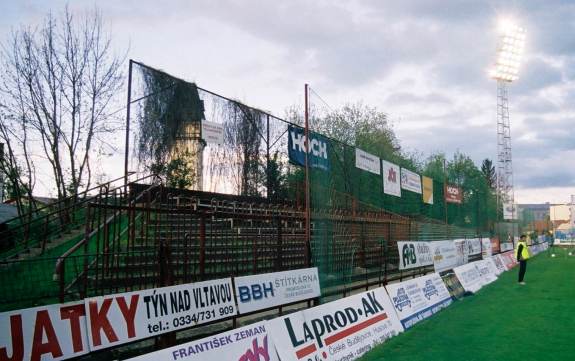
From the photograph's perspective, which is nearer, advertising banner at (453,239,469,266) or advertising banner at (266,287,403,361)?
advertising banner at (266,287,403,361)

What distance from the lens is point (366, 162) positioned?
37.8ft

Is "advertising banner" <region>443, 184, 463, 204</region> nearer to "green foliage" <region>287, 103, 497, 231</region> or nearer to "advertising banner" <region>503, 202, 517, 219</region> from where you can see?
"green foliage" <region>287, 103, 497, 231</region>

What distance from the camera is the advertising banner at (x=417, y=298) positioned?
8758 mm

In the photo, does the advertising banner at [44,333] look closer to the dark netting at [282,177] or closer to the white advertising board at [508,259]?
the dark netting at [282,177]

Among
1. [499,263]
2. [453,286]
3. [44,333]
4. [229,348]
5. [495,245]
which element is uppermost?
[44,333]

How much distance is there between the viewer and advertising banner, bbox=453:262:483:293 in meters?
13.5

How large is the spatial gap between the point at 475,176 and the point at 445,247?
64489 millimetres

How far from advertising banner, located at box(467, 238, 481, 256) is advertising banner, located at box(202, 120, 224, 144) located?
35.5ft

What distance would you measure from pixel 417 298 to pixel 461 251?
25.5 ft

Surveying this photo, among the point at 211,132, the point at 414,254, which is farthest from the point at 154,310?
the point at 211,132

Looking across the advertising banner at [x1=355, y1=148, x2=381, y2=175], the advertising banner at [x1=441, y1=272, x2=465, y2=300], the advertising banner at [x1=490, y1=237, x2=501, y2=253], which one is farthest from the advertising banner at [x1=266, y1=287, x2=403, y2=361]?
the advertising banner at [x1=490, y1=237, x2=501, y2=253]

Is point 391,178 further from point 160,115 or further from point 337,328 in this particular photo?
point 337,328

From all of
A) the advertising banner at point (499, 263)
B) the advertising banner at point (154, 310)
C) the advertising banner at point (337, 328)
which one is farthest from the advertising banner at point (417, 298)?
the advertising banner at point (499, 263)

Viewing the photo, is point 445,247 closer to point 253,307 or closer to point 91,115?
point 253,307
